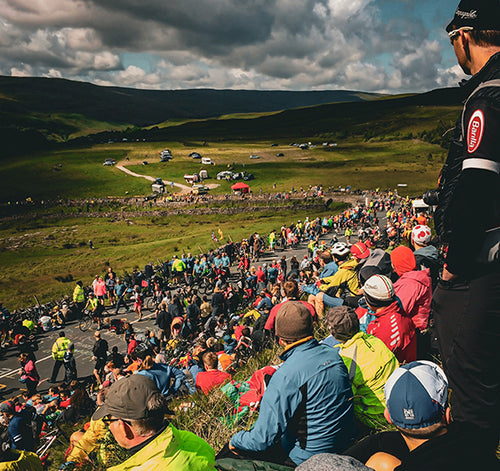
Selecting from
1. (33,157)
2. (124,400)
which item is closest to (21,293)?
(124,400)

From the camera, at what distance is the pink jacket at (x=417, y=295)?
198 inches

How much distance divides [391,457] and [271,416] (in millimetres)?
890

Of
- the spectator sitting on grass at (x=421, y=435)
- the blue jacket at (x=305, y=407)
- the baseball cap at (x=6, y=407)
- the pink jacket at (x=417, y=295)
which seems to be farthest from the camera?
the baseball cap at (x=6, y=407)

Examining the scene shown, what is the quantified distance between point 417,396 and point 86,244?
50397 millimetres

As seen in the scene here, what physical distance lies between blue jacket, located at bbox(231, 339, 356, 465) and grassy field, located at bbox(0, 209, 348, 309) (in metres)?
29.9

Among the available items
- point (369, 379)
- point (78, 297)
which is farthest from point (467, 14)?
point (78, 297)

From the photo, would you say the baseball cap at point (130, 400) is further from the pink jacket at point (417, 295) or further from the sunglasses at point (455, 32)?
the pink jacket at point (417, 295)

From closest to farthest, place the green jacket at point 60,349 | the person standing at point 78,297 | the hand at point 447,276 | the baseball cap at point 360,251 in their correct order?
the hand at point 447,276 < the baseball cap at point 360,251 < the green jacket at point 60,349 < the person standing at point 78,297

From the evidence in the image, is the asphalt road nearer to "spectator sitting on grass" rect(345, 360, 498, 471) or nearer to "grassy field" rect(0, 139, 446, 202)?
"spectator sitting on grass" rect(345, 360, 498, 471)

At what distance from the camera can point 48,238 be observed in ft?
167

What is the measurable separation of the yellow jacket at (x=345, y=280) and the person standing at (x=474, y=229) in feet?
16.4

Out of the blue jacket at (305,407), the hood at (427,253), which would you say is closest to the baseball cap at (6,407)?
the blue jacket at (305,407)

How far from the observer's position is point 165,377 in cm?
687

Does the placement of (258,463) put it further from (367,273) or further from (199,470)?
(367,273)
